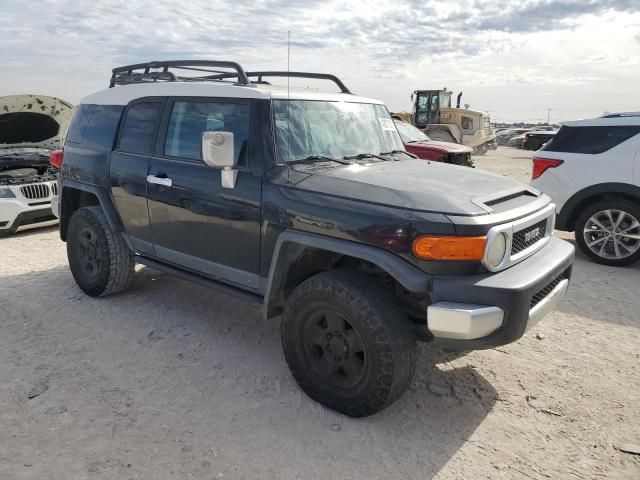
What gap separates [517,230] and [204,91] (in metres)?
2.41

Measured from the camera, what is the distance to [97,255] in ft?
15.4

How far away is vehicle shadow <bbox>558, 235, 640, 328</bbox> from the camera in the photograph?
4723 mm

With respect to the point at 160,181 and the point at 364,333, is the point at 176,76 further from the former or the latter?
the point at 364,333

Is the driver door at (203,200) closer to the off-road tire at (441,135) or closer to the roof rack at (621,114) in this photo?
the roof rack at (621,114)

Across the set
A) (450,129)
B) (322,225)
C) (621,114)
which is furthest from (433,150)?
(450,129)

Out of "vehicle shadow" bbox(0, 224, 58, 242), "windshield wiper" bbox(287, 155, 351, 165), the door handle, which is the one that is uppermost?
"windshield wiper" bbox(287, 155, 351, 165)

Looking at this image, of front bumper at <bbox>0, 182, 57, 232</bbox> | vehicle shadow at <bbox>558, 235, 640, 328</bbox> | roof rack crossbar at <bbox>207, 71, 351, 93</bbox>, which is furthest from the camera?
front bumper at <bbox>0, 182, 57, 232</bbox>

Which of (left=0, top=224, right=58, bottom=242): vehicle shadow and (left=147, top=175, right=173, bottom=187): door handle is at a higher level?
(left=147, top=175, right=173, bottom=187): door handle

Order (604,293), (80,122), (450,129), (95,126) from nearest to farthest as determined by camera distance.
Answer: (95,126)
(80,122)
(604,293)
(450,129)

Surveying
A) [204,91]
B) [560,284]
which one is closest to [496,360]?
[560,284]

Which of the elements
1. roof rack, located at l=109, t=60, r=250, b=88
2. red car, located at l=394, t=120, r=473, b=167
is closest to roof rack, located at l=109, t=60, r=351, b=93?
roof rack, located at l=109, t=60, r=250, b=88

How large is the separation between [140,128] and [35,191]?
12.7ft

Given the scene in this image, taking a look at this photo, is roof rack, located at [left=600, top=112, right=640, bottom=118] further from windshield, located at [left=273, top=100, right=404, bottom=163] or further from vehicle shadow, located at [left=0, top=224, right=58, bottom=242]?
vehicle shadow, located at [left=0, top=224, right=58, bottom=242]

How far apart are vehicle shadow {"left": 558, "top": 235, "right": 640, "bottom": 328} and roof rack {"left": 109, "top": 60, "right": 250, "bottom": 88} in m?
3.64
